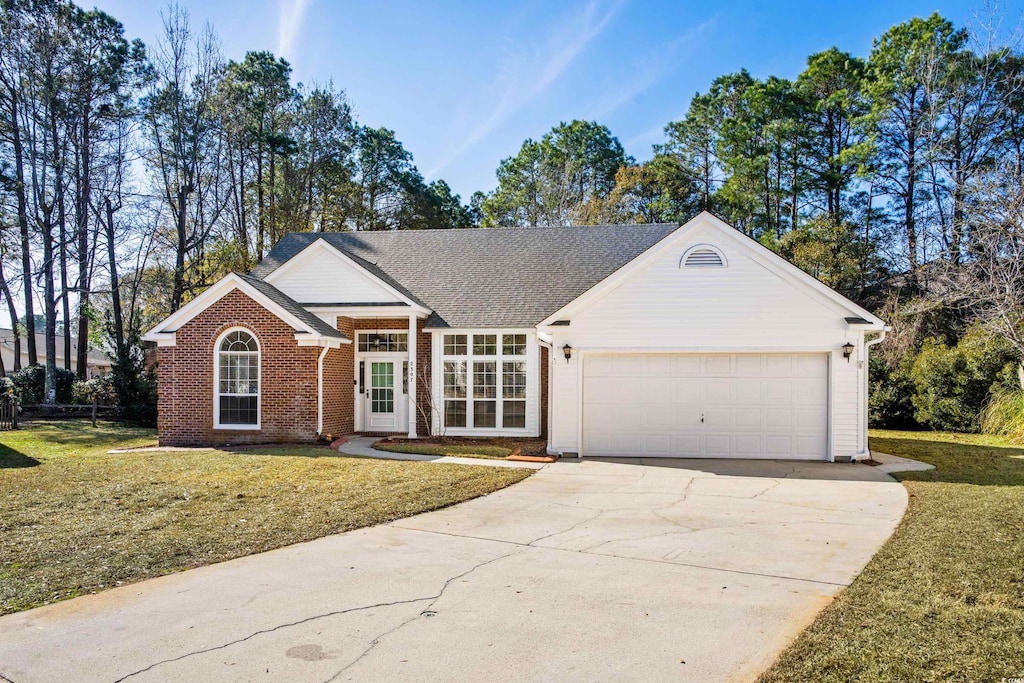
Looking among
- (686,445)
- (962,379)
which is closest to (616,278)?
(686,445)

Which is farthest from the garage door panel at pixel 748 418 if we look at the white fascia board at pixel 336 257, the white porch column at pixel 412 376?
the white fascia board at pixel 336 257

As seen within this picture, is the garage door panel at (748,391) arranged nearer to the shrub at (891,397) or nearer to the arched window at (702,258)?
the arched window at (702,258)

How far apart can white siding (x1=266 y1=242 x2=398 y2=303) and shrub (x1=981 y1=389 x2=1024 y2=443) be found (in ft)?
52.6

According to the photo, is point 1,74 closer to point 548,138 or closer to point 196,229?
point 196,229

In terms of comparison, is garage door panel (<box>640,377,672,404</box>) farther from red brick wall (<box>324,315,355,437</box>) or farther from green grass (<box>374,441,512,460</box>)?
red brick wall (<box>324,315,355,437</box>)

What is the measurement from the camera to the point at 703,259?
572 inches

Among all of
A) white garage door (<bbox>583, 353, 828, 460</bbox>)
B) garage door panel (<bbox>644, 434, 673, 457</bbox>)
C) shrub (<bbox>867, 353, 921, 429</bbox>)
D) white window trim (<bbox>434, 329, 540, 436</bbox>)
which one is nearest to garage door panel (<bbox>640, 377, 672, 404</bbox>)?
white garage door (<bbox>583, 353, 828, 460</bbox>)

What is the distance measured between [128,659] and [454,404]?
12952 millimetres

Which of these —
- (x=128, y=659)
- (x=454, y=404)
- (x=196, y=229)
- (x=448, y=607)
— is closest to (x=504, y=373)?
(x=454, y=404)

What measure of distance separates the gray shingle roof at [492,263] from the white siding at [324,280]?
2.24 ft

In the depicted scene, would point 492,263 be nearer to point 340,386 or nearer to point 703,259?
point 340,386

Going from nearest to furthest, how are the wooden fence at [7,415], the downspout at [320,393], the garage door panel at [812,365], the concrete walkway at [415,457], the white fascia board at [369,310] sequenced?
the concrete walkway at [415,457]
the garage door panel at [812,365]
the downspout at [320,393]
the white fascia board at [369,310]
the wooden fence at [7,415]

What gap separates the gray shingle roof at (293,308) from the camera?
1609 cm

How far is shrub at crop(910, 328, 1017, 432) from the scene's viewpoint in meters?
20.0
